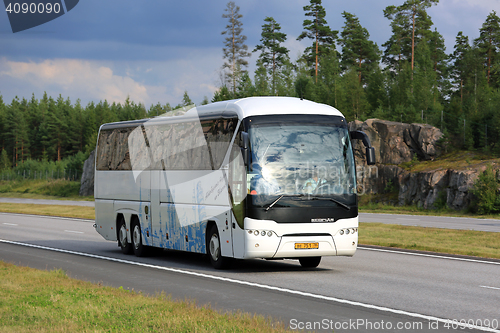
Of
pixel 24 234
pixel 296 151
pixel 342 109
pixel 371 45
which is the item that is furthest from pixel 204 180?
pixel 371 45

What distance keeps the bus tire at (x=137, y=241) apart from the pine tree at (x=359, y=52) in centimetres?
7208

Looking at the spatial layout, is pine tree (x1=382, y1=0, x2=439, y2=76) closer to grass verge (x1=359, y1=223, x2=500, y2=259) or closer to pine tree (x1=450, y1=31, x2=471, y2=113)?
pine tree (x1=450, y1=31, x2=471, y2=113)

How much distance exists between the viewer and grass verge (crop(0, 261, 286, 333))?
24.7 ft

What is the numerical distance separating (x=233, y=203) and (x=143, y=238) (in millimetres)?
5162

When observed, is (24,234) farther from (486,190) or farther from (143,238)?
(486,190)

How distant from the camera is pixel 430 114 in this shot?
63406 millimetres

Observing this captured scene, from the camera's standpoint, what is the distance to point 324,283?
40.1 ft

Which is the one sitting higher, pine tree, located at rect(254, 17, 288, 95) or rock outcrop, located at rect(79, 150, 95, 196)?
pine tree, located at rect(254, 17, 288, 95)

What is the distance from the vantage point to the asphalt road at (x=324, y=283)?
9.05 m

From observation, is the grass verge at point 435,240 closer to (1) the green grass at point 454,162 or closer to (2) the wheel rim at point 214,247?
(2) the wheel rim at point 214,247

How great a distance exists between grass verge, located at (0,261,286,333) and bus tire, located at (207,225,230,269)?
3793mm

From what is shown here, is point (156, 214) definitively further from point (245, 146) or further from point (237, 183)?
point (245, 146)

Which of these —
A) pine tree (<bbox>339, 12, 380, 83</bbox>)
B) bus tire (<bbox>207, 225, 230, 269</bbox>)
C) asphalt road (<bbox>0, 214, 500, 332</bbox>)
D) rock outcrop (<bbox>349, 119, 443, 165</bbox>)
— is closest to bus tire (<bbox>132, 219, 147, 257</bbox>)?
asphalt road (<bbox>0, 214, 500, 332</bbox>)

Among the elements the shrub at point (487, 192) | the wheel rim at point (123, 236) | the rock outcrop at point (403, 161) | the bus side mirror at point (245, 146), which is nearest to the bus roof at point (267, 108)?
the bus side mirror at point (245, 146)
